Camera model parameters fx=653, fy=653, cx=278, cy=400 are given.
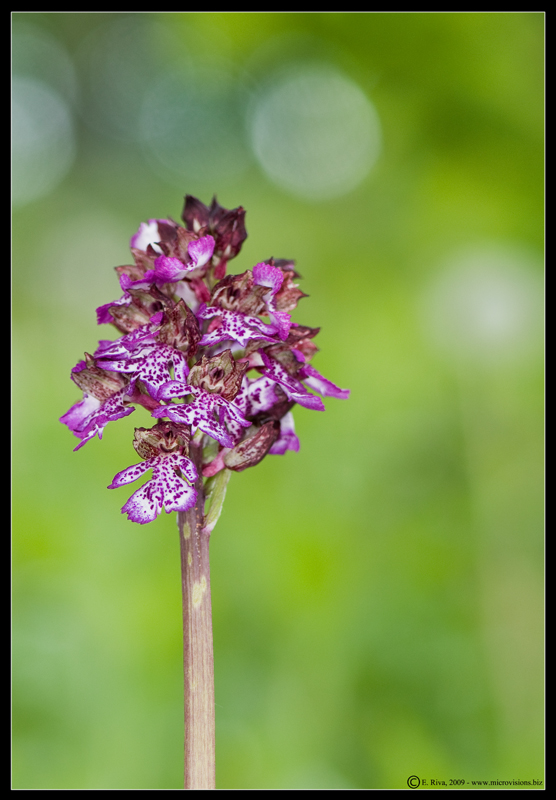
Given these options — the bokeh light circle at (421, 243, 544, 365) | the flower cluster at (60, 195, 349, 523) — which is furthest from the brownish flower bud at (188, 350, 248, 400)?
the bokeh light circle at (421, 243, 544, 365)

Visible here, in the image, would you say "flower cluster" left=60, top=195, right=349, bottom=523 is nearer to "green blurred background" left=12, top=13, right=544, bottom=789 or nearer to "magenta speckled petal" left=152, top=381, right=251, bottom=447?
"magenta speckled petal" left=152, top=381, right=251, bottom=447

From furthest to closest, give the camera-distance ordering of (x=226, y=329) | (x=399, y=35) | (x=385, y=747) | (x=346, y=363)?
(x=399, y=35) < (x=346, y=363) < (x=385, y=747) < (x=226, y=329)

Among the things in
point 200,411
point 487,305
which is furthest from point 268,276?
point 487,305

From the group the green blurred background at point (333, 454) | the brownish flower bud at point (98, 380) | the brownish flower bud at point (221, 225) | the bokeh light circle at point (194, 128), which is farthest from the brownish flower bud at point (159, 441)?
the bokeh light circle at point (194, 128)

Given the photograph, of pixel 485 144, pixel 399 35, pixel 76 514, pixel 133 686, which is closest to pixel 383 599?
pixel 133 686

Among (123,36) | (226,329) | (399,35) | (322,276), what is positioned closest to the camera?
(226,329)

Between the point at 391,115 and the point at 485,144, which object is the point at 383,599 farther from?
the point at 391,115
